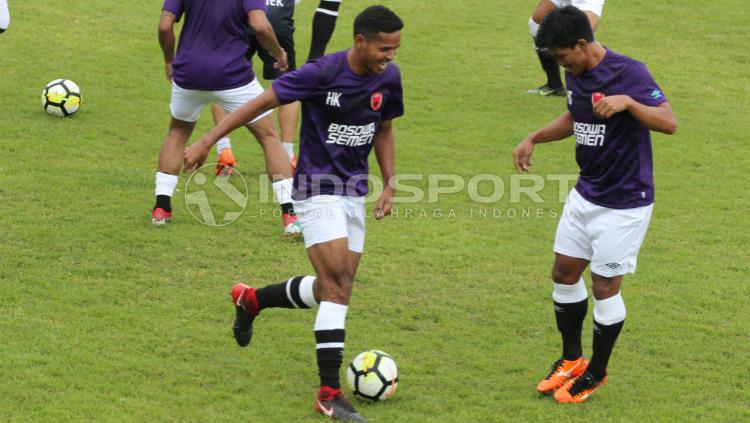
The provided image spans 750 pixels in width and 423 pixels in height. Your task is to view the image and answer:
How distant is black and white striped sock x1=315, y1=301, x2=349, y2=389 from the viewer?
20.7 ft

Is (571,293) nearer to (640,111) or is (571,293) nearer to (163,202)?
(640,111)

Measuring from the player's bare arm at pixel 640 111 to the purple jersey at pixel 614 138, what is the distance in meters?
0.15

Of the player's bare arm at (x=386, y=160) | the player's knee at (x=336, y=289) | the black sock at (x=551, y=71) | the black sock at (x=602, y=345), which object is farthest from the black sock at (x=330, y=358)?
the black sock at (x=551, y=71)

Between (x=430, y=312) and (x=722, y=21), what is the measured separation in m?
13.4

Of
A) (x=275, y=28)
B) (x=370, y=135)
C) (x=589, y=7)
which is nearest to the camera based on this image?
(x=370, y=135)

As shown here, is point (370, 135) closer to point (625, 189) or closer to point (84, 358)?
point (625, 189)

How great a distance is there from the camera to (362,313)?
811 centimetres

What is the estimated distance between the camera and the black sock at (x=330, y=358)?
632cm

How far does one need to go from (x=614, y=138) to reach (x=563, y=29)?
0.75m

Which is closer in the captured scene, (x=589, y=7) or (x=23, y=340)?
(x=23, y=340)

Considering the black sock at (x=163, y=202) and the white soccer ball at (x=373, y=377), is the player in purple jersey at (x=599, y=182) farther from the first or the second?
the black sock at (x=163, y=202)

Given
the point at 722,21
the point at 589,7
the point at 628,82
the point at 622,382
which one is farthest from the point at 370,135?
the point at 722,21

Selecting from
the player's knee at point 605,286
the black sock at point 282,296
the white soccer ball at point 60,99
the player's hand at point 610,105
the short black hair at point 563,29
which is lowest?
the black sock at point 282,296

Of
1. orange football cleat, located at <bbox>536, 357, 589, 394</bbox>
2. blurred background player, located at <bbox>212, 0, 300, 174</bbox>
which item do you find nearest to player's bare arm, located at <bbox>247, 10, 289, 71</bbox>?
blurred background player, located at <bbox>212, 0, 300, 174</bbox>
